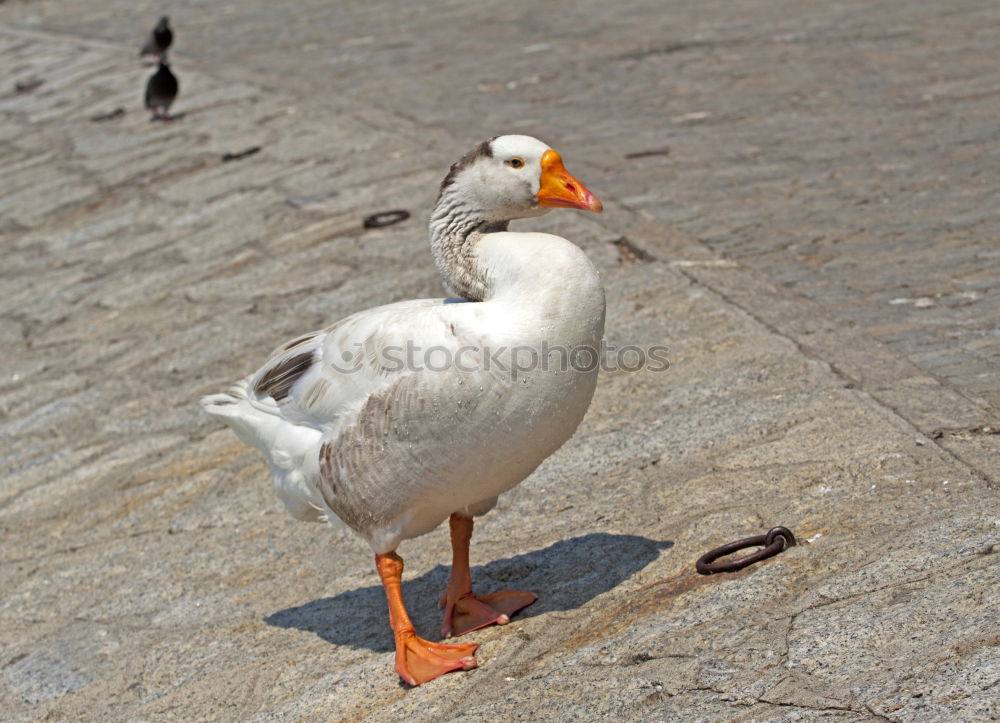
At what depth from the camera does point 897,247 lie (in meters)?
6.37

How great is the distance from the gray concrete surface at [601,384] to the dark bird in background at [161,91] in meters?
0.19

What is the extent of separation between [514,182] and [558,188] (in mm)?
143

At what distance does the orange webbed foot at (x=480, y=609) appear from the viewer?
13.0 feet

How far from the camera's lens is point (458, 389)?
3.47 meters

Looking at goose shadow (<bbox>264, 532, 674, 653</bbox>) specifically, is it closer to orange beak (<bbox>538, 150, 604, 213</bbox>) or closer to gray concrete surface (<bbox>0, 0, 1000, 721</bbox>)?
gray concrete surface (<bbox>0, 0, 1000, 721</bbox>)

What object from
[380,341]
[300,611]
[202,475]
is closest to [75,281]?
[202,475]

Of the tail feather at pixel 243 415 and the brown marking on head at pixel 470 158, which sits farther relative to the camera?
the tail feather at pixel 243 415

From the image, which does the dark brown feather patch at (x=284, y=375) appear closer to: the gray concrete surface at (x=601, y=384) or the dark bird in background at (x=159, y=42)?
the gray concrete surface at (x=601, y=384)

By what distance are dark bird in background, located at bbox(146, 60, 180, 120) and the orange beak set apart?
27.0ft

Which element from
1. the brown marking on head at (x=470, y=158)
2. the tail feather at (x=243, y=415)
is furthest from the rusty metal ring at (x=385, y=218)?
the brown marking on head at (x=470, y=158)

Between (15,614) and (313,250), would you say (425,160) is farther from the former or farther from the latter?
(15,614)

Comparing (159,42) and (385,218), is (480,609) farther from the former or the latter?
(159,42)

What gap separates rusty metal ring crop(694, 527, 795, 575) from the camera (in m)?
3.76

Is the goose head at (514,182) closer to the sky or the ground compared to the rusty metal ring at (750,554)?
closer to the sky
